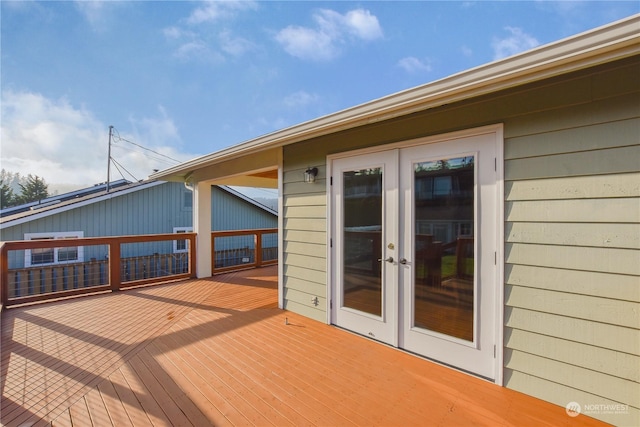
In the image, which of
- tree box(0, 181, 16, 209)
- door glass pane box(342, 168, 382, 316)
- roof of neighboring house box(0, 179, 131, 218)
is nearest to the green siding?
door glass pane box(342, 168, 382, 316)

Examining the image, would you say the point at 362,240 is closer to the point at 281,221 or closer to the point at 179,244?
the point at 281,221

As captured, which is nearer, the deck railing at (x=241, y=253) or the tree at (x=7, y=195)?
the deck railing at (x=241, y=253)

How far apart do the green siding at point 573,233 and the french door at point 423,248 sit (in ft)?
0.56

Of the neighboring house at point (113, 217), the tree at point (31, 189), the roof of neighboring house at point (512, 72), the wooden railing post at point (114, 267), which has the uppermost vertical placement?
the tree at point (31, 189)

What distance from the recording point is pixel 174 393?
2.11 meters

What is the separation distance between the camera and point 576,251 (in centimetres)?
184

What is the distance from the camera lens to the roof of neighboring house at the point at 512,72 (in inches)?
56.5

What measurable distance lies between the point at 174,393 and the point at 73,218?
9.23 m

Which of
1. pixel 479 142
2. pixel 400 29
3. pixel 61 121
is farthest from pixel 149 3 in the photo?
pixel 61 121

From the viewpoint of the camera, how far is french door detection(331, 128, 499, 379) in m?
2.25

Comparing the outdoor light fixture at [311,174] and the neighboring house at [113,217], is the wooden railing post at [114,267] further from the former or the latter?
the neighboring house at [113,217]

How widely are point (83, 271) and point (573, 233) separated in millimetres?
9835

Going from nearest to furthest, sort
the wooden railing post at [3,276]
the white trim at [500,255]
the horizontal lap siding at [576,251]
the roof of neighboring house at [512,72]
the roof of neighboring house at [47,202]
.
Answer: the roof of neighboring house at [512,72], the horizontal lap siding at [576,251], the white trim at [500,255], the wooden railing post at [3,276], the roof of neighboring house at [47,202]

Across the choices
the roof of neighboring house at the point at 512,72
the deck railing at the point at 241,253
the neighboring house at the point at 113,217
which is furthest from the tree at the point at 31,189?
the roof of neighboring house at the point at 512,72
